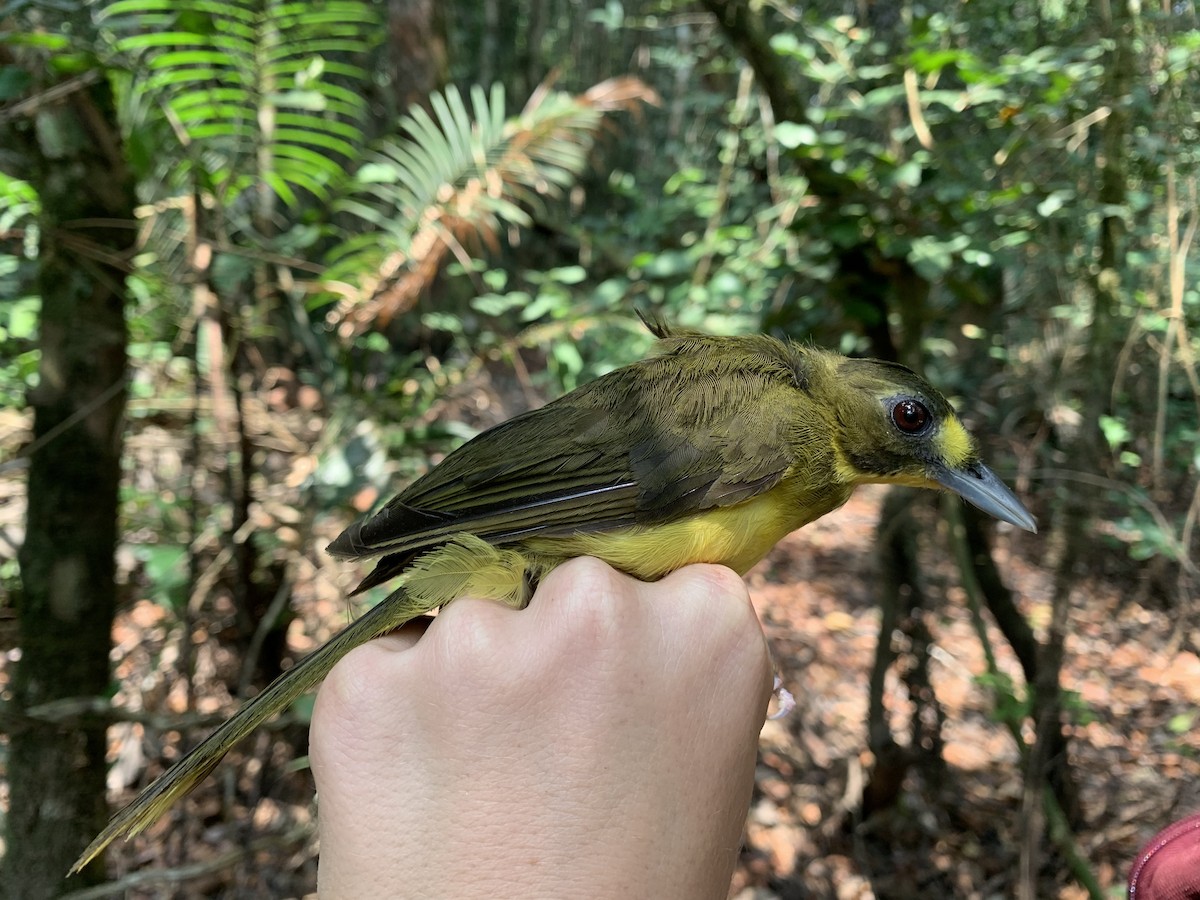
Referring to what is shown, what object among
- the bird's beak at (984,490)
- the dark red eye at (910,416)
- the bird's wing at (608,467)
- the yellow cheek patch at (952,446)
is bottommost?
the bird's beak at (984,490)

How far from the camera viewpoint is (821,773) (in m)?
4.16

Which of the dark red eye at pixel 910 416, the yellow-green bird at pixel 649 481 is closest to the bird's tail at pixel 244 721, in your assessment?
the yellow-green bird at pixel 649 481

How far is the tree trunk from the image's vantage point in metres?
2.12

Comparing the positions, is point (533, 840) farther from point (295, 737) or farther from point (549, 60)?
point (549, 60)

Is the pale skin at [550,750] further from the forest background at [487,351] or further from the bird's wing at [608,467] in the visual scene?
the forest background at [487,351]

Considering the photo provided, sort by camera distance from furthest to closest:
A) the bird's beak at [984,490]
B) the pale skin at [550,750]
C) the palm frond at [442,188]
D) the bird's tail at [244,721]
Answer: the palm frond at [442,188] < the bird's beak at [984,490] < the bird's tail at [244,721] < the pale skin at [550,750]

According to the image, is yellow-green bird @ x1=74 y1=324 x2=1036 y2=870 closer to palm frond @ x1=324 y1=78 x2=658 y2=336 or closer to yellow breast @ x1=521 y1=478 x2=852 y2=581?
yellow breast @ x1=521 y1=478 x2=852 y2=581

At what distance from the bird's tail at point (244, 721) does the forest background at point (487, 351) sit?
60cm

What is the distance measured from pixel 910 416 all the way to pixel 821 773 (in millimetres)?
2955

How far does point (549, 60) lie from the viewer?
533 inches

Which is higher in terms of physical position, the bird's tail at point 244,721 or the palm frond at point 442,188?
the palm frond at point 442,188

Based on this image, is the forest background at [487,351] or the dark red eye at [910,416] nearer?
the dark red eye at [910,416]

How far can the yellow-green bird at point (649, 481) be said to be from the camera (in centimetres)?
172

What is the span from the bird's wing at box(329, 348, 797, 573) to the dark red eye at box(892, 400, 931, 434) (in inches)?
10.9
